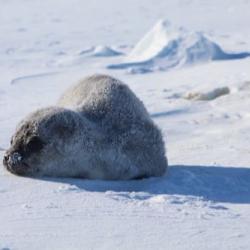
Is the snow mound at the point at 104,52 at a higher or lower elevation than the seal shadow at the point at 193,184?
higher

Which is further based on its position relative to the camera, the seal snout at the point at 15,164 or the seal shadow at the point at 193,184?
the seal snout at the point at 15,164

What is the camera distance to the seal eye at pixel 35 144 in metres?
4.91

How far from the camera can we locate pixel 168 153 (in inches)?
254

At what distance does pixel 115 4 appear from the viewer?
2088 centimetres

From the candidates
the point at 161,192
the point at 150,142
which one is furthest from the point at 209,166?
the point at 161,192

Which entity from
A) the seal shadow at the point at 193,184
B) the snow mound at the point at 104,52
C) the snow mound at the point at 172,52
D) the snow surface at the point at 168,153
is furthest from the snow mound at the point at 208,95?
the snow mound at the point at 104,52

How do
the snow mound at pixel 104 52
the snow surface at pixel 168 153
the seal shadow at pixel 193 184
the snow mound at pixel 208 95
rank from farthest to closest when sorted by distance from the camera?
the snow mound at pixel 104 52
the snow mound at pixel 208 95
the seal shadow at pixel 193 184
the snow surface at pixel 168 153

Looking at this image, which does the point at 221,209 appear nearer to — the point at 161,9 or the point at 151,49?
the point at 151,49

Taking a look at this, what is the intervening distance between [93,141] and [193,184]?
677 millimetres

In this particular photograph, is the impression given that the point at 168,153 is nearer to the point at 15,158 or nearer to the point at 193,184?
the point at 193,184

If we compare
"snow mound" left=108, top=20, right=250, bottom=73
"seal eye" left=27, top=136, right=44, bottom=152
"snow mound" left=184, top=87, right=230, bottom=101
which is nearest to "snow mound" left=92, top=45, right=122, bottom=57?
"snow mound" left=108, top=20, right=250, bottom=73

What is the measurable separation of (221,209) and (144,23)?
1355 cm

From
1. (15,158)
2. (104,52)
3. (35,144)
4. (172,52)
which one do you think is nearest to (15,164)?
(15,158)

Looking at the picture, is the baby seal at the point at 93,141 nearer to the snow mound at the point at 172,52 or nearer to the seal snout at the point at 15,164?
the seal snout at the point at 15,164
